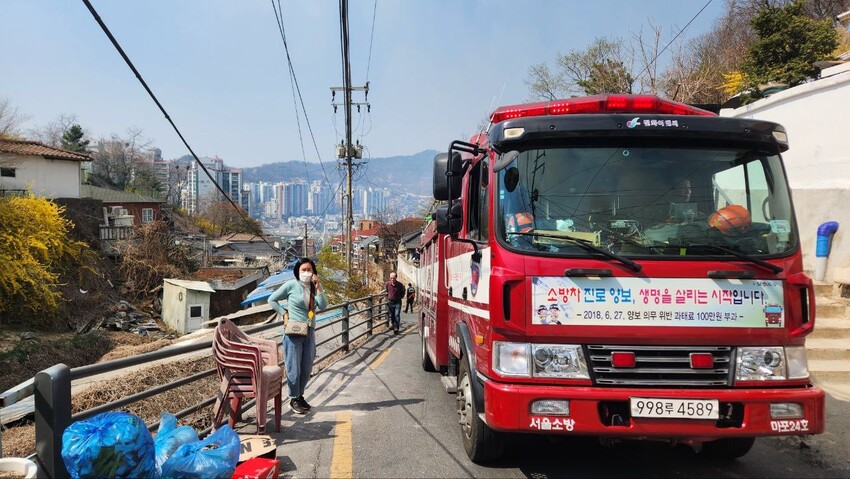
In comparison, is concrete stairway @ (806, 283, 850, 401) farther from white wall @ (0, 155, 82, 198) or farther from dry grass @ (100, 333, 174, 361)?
white wall @ (0, 155, 82, 198)

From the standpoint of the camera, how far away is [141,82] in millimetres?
6156

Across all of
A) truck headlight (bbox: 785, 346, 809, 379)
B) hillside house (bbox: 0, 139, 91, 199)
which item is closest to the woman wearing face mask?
truck headlight (bbox: 785, 346, 809, 379)

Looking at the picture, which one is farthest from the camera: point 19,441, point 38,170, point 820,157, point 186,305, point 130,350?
point 38,170

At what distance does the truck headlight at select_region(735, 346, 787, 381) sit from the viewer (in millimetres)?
3705

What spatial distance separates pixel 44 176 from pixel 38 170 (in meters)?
0.53

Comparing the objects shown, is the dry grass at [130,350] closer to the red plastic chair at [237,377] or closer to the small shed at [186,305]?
the small shed at [186,305]

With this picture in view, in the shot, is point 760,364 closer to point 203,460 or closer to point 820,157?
point 203,460

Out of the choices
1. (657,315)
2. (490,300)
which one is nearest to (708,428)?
(657,315)

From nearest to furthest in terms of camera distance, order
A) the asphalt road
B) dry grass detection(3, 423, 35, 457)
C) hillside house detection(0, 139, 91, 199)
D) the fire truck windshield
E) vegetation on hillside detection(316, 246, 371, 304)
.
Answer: the fire truck windshield, the asphalt road, dry grass detection(3, 423, 35, 457), vegetation on hillside detection(316, 246, 371, 304), hillside house detection(0, 139, 91, 199)

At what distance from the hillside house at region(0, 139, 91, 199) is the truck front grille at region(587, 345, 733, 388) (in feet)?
119

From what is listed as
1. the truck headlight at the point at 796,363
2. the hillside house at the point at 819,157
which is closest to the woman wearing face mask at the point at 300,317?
the truck headlight at the point at 796,363

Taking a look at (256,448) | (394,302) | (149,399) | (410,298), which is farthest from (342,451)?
(410,298)

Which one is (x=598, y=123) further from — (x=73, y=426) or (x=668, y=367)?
(x=73, y=426)

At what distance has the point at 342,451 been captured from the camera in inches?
192
